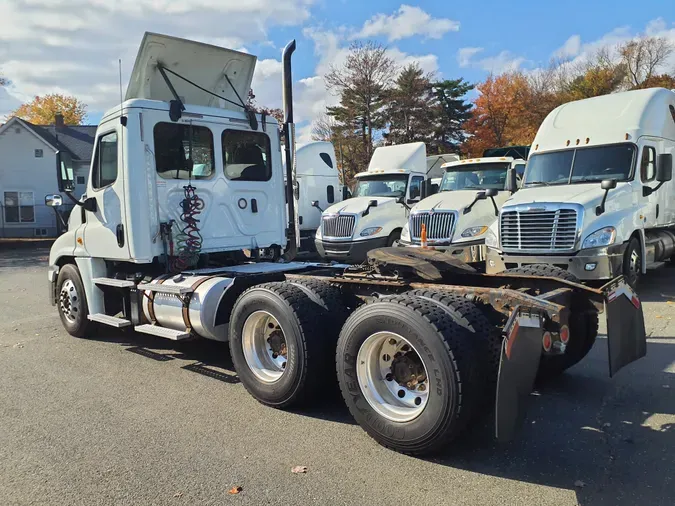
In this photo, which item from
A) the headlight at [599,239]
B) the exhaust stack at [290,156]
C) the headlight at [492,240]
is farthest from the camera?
the headlight at [492,240]

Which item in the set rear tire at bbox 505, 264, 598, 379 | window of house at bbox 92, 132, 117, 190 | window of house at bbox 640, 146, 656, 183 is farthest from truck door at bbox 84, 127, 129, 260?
window of house at bbox 640, 146, 656, 183

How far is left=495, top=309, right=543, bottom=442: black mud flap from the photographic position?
3.31m

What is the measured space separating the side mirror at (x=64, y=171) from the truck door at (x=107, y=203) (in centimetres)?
40

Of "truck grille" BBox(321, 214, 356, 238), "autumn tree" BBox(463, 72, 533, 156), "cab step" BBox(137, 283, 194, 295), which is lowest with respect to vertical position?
"cab step" BBox(137, 283, 194, 295)

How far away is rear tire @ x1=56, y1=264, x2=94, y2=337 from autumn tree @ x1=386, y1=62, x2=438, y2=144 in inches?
1353

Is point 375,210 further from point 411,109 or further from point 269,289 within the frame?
point 411,109

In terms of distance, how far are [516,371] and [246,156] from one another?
16.2ft

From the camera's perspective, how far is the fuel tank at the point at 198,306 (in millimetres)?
5531

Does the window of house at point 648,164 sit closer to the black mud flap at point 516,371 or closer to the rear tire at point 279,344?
the black mud flap at point 516,371

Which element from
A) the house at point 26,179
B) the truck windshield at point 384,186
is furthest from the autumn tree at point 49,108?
the truck windshield at point 384,186

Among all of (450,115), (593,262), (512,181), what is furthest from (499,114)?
(593,262)

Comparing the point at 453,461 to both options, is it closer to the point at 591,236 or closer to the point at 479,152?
the point at 591,236

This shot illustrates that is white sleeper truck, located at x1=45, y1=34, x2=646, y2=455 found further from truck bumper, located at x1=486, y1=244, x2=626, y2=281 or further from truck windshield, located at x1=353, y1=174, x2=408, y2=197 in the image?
truck windshield, located at x1=353, y1=174, x2=408, y2=197

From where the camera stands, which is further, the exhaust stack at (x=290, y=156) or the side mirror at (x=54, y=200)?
the side mirror at (x=54, y=200)
